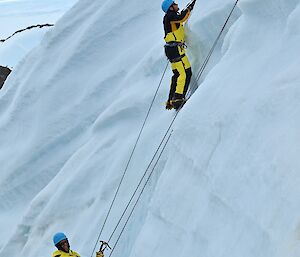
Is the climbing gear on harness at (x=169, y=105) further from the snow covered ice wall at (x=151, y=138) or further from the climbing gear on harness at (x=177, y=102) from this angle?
the snow covered ice wall at (x=151, y=138)

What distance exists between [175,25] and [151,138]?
150 cm

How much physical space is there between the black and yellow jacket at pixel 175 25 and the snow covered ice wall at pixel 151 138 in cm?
23

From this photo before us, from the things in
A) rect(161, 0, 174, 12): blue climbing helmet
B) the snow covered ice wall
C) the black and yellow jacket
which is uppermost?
rect(161, 0, 174, 12): blue climbing helmet

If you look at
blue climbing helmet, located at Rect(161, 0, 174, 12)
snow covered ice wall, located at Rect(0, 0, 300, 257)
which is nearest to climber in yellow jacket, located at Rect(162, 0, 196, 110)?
blue climbing helmet, located at Rect(161, 0, 174, 12)

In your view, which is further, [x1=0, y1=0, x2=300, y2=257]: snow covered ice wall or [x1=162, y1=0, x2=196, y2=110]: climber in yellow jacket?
[x1=162, y1=0, x2=196, y2=110]: climber in yellow jacket

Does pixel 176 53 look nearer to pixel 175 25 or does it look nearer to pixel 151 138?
pixel 175 25

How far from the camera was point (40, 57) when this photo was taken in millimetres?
12508

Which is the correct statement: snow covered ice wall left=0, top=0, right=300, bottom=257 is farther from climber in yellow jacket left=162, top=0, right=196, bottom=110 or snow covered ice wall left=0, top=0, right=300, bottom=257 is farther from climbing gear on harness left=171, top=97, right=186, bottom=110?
climbing gear on harness left=171, top=97, right=186, bottom=110

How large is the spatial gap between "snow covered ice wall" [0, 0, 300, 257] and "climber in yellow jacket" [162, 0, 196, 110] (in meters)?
0.35

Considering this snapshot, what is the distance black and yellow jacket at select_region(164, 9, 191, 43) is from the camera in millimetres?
7613

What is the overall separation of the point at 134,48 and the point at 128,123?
2.01 meters

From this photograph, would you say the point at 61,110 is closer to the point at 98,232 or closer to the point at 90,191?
the point at 90,191

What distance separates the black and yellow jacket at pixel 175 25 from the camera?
761cm

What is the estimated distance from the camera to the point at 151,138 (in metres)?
8.15
